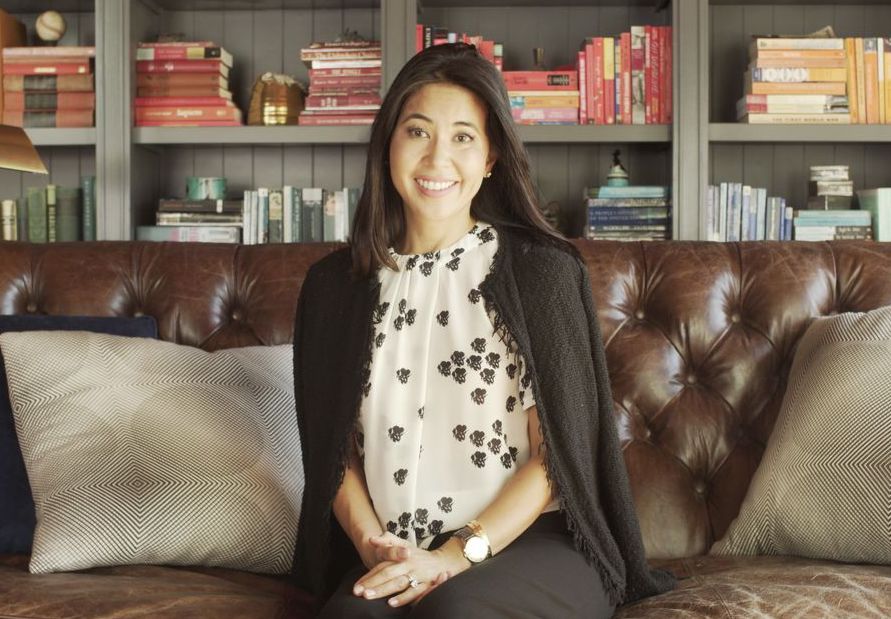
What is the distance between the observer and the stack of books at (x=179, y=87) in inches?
118

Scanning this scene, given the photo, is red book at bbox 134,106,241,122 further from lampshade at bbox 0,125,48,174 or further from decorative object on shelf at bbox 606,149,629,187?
decorative object on shelf at bbox 606,149,629,187

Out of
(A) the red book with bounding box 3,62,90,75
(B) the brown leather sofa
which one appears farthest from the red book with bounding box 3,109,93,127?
(B) the brown leather sofa

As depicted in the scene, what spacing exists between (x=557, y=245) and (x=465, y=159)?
0.67 ft

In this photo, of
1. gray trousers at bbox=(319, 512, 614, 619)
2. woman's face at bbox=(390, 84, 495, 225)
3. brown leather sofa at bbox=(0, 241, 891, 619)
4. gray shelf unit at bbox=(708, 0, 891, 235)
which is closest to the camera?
gray trousers at bbox=(319, 512, 614, 619)

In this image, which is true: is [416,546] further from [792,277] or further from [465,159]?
[792,277]

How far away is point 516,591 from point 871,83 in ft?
7.39

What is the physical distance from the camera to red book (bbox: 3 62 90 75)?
300 cm

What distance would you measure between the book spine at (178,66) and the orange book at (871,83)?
1939mm

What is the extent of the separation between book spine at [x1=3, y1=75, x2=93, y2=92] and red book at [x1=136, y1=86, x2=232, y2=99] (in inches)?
6.4

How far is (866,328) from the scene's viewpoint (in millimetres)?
1688

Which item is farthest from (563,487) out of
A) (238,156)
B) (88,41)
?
(88,41)

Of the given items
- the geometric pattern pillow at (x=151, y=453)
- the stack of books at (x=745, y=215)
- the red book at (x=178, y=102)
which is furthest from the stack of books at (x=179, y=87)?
the stack of books at (x=745, y=215)

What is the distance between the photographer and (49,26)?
124 inches

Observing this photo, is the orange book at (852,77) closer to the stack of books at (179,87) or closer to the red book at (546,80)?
the red book at (546,80)
